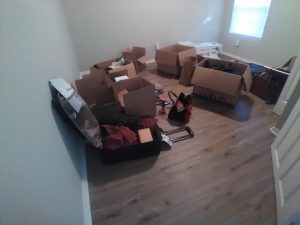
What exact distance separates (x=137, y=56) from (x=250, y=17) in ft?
7.67

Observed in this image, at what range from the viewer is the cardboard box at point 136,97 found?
1.87 m

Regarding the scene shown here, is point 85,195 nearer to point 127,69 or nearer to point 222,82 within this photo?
point 127,69

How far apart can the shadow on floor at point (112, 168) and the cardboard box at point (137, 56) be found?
6.53ft

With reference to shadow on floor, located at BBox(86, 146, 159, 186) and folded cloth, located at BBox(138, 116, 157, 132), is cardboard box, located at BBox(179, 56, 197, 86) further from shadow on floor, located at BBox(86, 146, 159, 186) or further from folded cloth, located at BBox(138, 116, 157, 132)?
shadow on floor, located at BBox(86, 146, 159, 186)

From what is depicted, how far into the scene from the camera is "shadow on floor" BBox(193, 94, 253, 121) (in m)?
2.30

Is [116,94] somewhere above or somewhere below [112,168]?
above

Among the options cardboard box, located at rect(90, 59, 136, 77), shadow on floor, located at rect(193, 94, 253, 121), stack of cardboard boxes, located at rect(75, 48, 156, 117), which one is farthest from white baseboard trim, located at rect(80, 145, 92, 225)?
shadow on floor, located at rect(193, 94, 253, 121)

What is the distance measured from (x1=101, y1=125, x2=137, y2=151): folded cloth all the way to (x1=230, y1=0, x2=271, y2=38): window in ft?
10.8

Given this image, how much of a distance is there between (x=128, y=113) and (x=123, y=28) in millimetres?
2116

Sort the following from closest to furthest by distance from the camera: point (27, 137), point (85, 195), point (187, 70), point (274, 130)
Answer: point (27, 137), point (85, 195), point (274, 130), point (187, 70)

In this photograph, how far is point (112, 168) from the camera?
5.42 ft

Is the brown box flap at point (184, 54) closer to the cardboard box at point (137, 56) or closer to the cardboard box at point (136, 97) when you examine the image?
the cardboard box at point (137, 56)

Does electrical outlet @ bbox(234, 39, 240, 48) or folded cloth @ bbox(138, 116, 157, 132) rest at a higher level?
electrical outlet @ bbox(234, 39, 240, 48)

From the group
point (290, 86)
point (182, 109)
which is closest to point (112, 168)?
point (182, 109)
